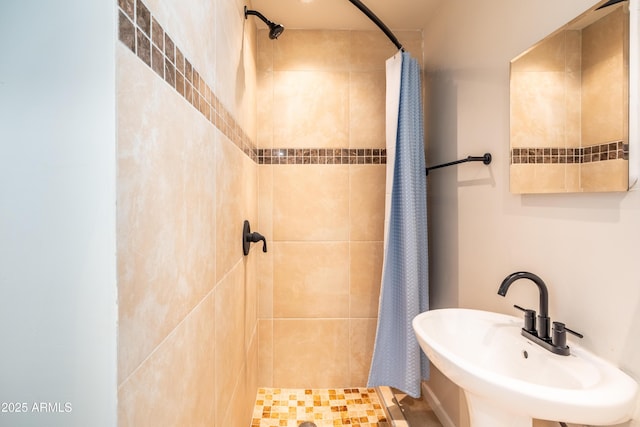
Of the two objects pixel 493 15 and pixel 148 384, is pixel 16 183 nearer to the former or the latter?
pixel 148 384

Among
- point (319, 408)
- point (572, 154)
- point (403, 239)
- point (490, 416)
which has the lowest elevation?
point (319, 408)

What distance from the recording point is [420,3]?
1.73 metres

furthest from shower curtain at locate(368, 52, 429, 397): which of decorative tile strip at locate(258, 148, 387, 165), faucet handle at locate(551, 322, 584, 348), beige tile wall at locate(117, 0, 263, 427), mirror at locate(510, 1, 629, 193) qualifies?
beige tile wall at locate(117, 0, 263, 427)

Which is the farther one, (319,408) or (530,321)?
(319,408)

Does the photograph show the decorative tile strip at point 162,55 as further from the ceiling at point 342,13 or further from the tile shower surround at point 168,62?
the ceiling at point 342,13

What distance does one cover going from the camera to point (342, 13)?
1.80 m

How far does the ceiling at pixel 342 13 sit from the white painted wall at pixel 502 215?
125mm

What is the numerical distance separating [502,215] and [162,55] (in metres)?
1.32

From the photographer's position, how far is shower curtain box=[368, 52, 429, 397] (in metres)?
1.62

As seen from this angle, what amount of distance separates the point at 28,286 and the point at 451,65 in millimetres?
1911

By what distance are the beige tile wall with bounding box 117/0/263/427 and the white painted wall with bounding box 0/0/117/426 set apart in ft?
0.09

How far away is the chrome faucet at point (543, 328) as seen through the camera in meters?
0.89

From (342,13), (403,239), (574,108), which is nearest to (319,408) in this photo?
(403,239)

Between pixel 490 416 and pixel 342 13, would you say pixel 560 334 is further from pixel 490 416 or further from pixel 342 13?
pixel 342 13
